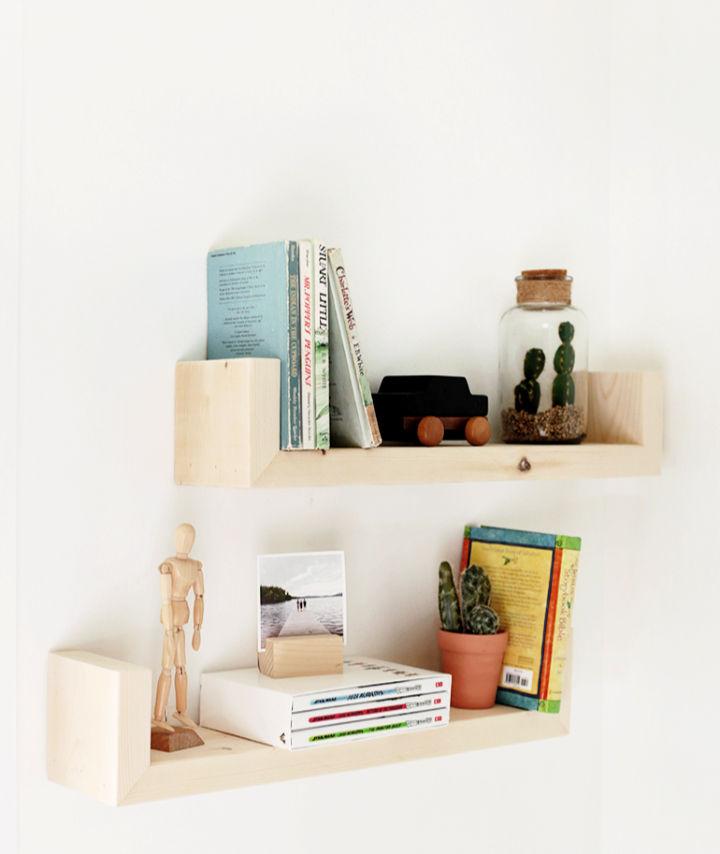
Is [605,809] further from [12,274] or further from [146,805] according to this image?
[12,274]

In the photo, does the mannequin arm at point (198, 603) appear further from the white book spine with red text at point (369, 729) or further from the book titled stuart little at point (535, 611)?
the book titled stuart little at point (535, 611)

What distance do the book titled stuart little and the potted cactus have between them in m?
0.02

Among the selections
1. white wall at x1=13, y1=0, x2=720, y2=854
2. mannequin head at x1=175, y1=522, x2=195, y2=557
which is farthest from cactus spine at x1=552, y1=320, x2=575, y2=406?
mannequin head at x1=175, y1=522, x2=195, y2=557

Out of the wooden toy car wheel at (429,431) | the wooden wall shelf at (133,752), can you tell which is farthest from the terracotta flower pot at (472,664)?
the wooden toy car wheel at (429,431)

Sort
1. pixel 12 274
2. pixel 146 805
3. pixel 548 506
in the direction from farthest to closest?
pixel 548 506
pixel 146 805
pixel 12 274

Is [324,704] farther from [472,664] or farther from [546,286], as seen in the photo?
[546,286]

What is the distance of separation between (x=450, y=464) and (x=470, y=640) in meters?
0.22

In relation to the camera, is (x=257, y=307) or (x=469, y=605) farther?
(x=469, y=605)

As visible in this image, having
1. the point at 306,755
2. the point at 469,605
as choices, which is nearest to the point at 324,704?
the point at 306,755


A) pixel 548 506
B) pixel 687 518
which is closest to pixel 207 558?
pixel 548 506

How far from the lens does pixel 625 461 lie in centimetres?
140

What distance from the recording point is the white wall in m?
1.15

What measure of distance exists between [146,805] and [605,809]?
68cm

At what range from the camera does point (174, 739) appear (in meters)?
Answer: 1.11
